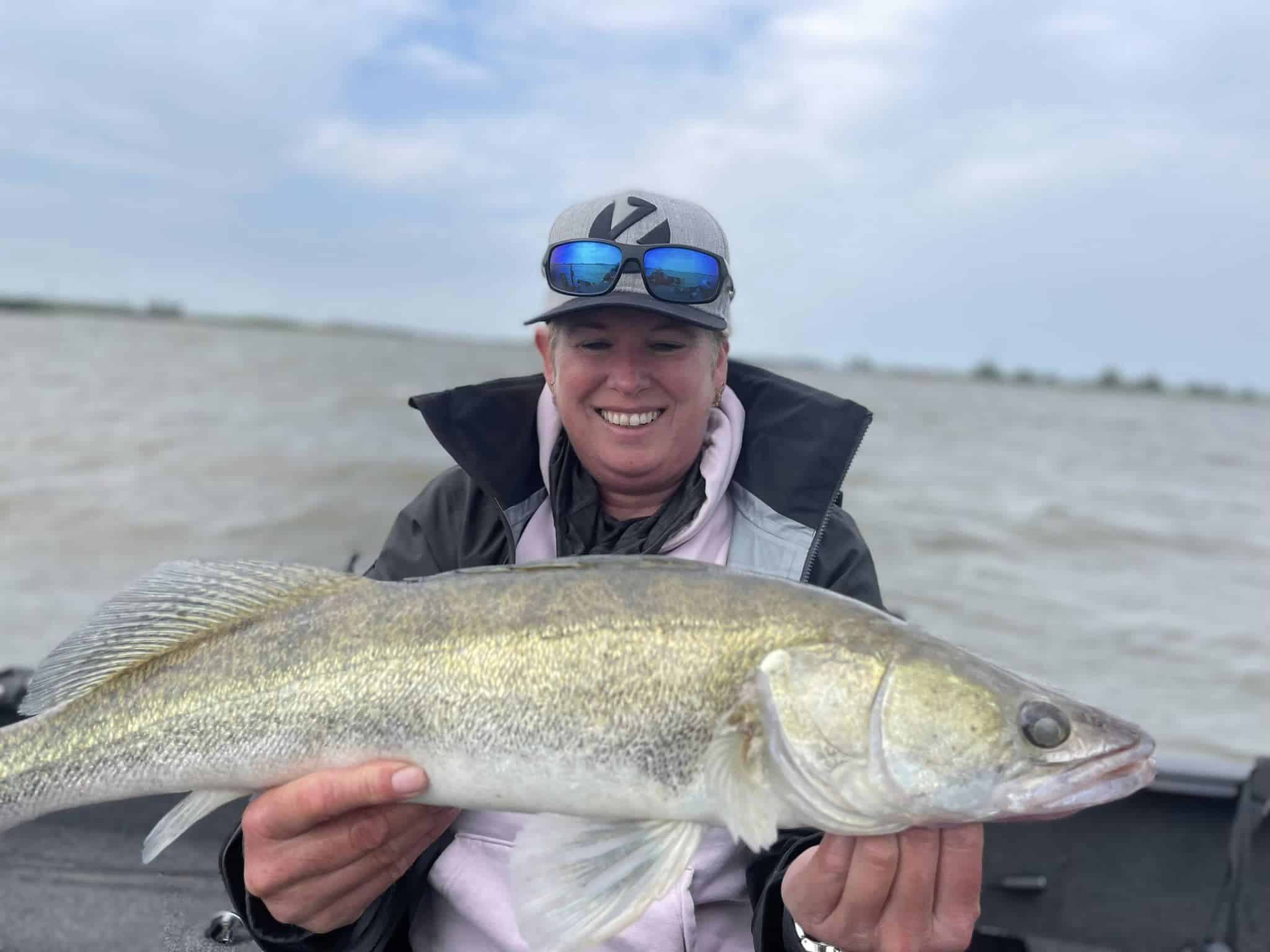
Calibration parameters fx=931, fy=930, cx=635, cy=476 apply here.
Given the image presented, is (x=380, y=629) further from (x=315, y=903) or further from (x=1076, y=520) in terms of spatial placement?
(x=1076, y=520)

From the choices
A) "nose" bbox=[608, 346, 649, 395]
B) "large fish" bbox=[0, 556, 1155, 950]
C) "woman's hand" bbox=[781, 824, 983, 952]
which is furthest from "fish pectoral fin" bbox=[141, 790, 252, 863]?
"nose" bbox=[608, 346, 649, 395]

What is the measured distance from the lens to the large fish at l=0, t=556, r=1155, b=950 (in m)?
2.18

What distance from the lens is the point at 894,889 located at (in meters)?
2.31

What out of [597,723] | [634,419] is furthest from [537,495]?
[597,723]

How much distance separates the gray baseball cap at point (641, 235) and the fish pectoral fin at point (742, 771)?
1.34 m

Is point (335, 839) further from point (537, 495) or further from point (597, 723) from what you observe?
point (537, 495)

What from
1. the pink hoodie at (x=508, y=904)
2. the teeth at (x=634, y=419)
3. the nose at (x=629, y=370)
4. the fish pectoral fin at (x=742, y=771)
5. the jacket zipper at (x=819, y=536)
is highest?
the nose at (x=629, y=370)

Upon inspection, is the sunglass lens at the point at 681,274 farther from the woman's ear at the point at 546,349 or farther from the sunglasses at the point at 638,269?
the woman's ear at the point at 546,349

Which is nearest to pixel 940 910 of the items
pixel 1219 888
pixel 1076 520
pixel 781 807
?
pixel 781 807

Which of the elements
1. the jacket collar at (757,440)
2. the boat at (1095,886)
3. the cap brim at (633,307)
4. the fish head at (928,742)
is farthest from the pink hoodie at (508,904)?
the boat at (1095,886)

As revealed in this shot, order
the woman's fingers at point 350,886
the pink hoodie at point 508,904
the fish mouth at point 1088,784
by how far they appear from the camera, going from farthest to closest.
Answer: the pink hoodie at point 508,904
the woman's fingers at point 350,886
the fish mouth at point 1088,784

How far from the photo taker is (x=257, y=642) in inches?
97.0

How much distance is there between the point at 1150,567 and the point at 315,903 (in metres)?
16.9

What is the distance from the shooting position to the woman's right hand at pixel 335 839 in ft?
7.53
